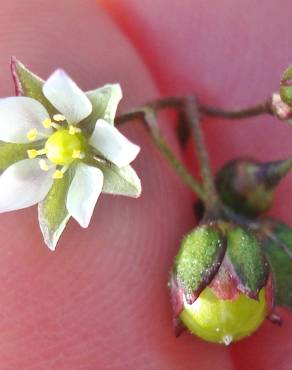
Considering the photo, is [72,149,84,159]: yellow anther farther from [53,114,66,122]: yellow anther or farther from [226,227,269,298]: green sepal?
[226,227,269,298]: green sepal

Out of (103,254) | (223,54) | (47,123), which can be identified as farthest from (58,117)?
(223,54)

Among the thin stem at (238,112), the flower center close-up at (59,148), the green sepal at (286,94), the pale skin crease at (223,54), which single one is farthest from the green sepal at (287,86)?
the flower center close-up at (59,148)

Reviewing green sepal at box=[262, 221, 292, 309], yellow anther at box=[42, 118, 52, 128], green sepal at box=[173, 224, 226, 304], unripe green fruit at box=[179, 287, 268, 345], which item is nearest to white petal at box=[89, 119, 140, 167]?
yellow anther at box=[42, 118, 52, 128]

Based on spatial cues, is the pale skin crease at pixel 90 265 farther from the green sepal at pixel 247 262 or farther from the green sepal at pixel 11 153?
the green sepal at pixel 247 262

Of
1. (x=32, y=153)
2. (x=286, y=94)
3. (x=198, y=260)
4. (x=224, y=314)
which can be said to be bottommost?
(x=224, y=314)

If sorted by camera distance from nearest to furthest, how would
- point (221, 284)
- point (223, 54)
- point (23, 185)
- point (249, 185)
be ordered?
1. point (221, 284)
2. point (23, 185)
3. point (249, 185)
4. point (223, 54)

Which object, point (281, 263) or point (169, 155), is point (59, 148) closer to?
point (169, 155)
